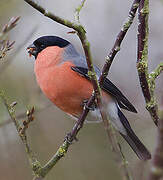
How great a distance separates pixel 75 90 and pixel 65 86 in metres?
0.08

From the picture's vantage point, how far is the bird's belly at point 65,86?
2904 mm

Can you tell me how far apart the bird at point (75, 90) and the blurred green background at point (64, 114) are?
0.26 metres

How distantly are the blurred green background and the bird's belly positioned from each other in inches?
9.5

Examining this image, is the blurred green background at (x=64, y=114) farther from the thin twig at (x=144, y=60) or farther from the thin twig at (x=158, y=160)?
the thin twig at (x=158, y=160)

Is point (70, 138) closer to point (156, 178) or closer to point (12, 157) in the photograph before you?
point (12, 157)

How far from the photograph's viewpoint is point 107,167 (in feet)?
13.7

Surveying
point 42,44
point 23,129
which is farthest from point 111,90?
point 23,129

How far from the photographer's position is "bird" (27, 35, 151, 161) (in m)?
2.91

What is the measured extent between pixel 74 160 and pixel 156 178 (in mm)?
3355

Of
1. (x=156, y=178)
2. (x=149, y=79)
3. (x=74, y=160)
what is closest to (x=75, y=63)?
(x=149, y=79)

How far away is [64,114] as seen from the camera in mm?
4672

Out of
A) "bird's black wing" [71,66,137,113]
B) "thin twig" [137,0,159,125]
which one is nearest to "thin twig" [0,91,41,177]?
"thin twig" [137,0,159,125]

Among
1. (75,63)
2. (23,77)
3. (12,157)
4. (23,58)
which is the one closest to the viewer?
(75,63)

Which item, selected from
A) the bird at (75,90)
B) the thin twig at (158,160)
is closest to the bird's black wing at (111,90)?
the bird at (75,90)
